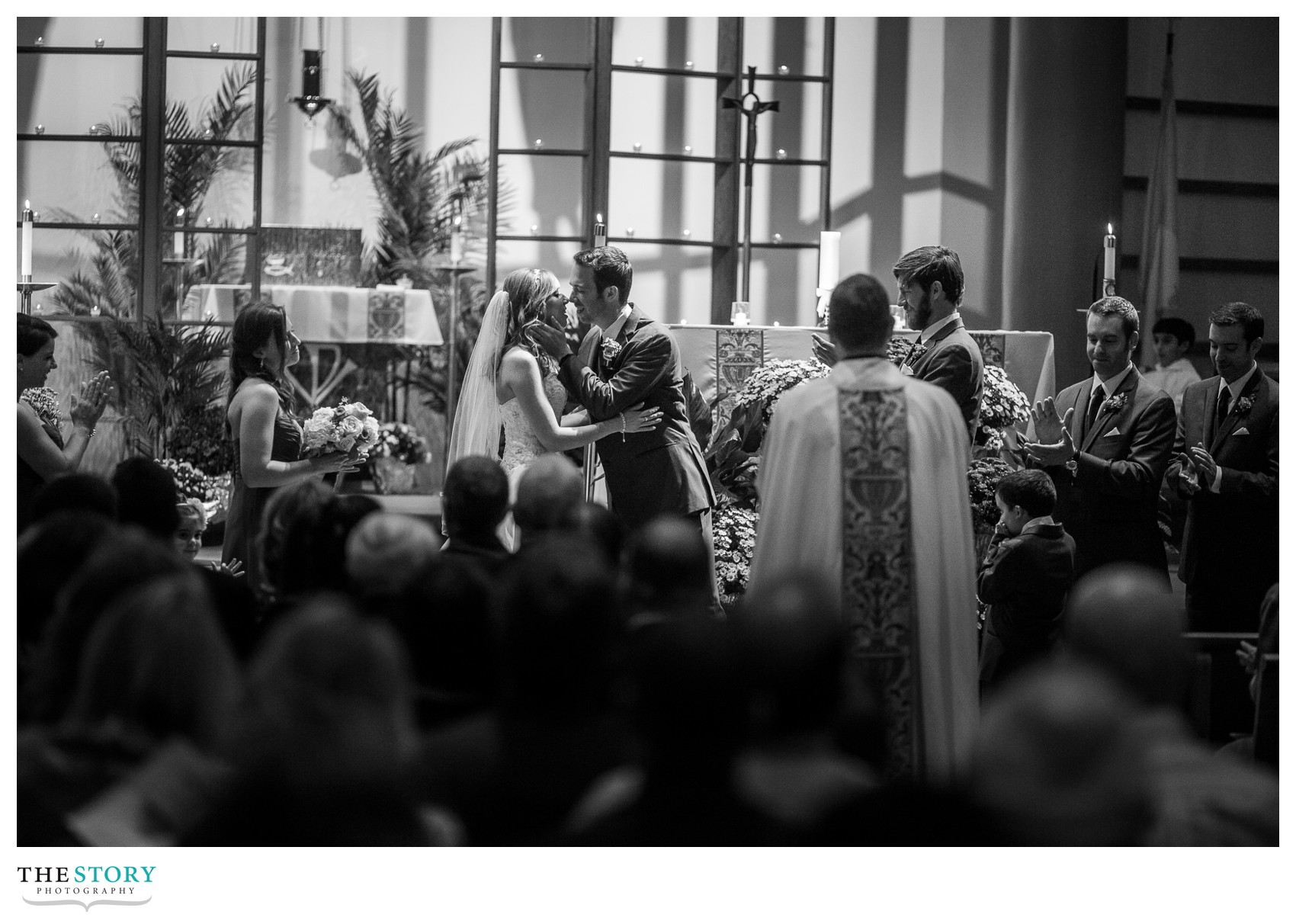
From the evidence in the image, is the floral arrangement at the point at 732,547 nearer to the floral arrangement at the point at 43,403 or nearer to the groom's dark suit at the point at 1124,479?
the groom's dark suit at the point at 1124,479

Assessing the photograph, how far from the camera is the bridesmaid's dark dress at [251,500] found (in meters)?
4.38

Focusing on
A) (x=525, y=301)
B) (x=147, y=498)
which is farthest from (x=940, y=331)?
(x=147, y=498)

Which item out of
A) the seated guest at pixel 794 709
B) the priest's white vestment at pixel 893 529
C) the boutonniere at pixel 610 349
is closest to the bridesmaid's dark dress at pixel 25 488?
the boutonniere at pixel 610 349

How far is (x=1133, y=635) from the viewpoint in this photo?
2.07 metres

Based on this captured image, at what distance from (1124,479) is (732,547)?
1.45 m

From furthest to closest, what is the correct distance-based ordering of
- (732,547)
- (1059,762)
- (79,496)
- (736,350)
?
1. (736,350)
2. (732,547)
3. (79,496)
4. (1059,762)

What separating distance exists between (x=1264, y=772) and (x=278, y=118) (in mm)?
8322

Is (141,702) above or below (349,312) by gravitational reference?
below

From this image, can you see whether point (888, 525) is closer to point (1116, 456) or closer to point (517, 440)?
point (1116, 456)

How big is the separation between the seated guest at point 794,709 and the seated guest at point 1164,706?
0.38 m

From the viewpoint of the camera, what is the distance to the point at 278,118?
9.75m

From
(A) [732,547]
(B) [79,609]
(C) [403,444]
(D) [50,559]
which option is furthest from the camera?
(C) [403,444]
